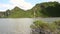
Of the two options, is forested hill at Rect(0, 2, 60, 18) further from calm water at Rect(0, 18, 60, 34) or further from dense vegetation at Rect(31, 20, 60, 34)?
dense vegetation at Rect(31, 20, 60, 34)

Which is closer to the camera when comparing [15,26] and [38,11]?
[38,11]

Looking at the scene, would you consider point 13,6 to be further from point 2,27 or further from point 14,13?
point 2,27

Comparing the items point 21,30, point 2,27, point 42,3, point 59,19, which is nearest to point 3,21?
point 2,27

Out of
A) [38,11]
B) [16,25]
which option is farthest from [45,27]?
[16,25]

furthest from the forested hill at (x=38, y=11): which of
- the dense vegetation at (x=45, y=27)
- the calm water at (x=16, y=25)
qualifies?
the dense vegetation at (x=45, y=27)

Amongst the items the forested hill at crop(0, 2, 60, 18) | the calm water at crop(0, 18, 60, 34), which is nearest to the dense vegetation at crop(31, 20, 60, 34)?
the calm water at crop(0, 18, 60, 34)

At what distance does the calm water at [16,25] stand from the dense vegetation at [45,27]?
17cm

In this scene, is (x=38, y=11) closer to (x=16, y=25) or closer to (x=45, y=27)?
(x=45, y=27)

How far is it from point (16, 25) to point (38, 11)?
0.69 metres

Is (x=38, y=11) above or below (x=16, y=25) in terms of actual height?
above

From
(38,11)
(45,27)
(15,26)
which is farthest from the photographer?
(15,26)

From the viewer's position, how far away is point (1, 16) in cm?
457

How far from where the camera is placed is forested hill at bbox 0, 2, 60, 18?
14.9ft

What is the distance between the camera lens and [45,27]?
14.2 feet
